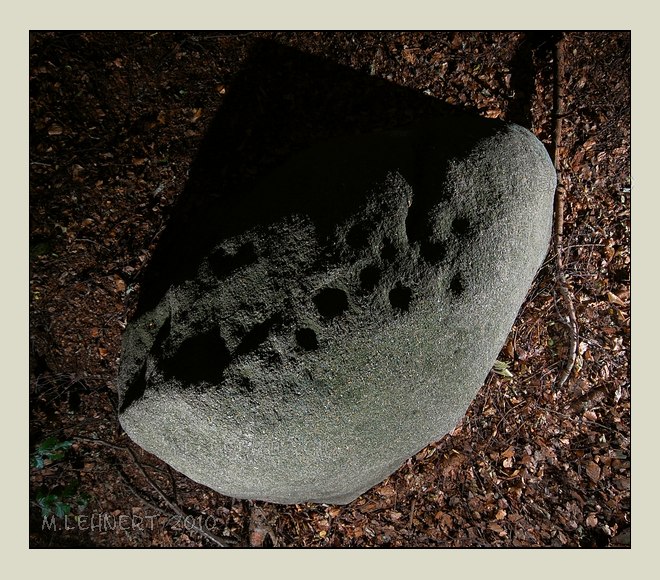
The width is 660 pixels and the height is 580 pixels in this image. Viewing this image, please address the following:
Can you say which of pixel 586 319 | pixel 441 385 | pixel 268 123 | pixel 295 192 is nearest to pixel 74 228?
pixel 268 123

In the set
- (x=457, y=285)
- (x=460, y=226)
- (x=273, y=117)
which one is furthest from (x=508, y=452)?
(x=273, y=117)

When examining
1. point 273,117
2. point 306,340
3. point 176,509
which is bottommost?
point 176,509

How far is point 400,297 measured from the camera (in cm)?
164

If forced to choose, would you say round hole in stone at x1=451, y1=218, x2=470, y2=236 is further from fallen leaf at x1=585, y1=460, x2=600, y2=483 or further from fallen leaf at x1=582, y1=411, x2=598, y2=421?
fallen leaf at x1=585, y1=460, x2=600, y2=483

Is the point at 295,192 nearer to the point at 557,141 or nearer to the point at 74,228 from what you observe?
the point at 74,228

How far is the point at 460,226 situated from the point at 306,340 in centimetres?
63

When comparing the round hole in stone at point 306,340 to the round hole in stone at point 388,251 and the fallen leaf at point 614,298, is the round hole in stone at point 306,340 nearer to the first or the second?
the round hole in stone at point 388,251

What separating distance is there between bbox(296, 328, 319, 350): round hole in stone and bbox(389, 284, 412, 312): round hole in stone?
0.88ft

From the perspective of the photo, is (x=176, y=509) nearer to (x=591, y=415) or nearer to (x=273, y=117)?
(x=273, y=117)

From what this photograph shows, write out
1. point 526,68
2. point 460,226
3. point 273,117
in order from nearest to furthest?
point 460,226 < point 273,117 < point 526,68

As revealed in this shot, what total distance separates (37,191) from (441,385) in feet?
6.57

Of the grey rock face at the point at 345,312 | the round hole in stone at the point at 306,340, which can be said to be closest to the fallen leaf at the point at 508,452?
the grey rock face at the point at 345,312

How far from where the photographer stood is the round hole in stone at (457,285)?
1689 millimetres

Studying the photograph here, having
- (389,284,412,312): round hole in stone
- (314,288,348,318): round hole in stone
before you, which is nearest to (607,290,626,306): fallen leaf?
(389,284,412,312): round hole in stone
